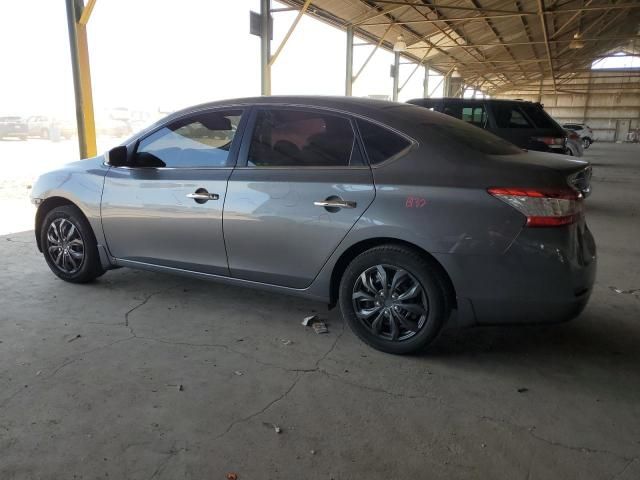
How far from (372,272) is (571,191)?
1.20 meters

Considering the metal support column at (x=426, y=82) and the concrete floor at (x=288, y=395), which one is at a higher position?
the metal support column at (x=426, y=82)

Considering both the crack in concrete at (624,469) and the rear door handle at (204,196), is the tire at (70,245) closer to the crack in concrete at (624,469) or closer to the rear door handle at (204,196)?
the rear door handle at (204,196)

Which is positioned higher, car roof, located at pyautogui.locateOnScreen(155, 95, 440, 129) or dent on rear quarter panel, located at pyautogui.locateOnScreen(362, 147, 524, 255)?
car roof, located at pyautogui.locateOnScreen(155, 95, 440, 129)

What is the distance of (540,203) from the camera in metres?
2.61

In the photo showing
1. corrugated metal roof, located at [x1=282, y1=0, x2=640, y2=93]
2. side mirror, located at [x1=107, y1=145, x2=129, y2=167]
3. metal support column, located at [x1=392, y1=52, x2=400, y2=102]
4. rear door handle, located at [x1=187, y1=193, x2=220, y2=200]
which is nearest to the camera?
rear door handle, located at [x1=187, y1=193, x2=220, y2=200]

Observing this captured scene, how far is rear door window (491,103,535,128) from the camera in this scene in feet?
28.4

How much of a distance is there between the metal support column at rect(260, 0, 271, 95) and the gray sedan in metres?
9.31

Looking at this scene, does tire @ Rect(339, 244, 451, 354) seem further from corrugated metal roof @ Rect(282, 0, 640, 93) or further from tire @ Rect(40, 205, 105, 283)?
corrugated metal roof @ Rect(282, 0, 640, 93)

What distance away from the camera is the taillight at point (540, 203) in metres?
2.60

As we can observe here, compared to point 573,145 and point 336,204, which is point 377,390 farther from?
point 573,145

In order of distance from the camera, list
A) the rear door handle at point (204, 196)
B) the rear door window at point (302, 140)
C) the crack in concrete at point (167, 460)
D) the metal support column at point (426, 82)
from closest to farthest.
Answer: the crack in concrete at point (167, 460)
the rear door window at point (302, 140)
the rear door handle at point (204, 196)
the metal support column at point (426, 82)

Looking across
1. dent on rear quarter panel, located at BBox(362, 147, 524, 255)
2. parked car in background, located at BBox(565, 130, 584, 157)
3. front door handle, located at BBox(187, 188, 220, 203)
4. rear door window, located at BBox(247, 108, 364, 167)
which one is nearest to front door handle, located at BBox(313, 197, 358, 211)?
dent on rear quarter panel, located at BBox(362, 147, 524, 255)

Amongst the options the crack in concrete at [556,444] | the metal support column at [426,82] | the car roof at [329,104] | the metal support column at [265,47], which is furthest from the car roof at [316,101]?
the metal support column at [426,82]

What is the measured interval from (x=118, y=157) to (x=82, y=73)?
233 inches
